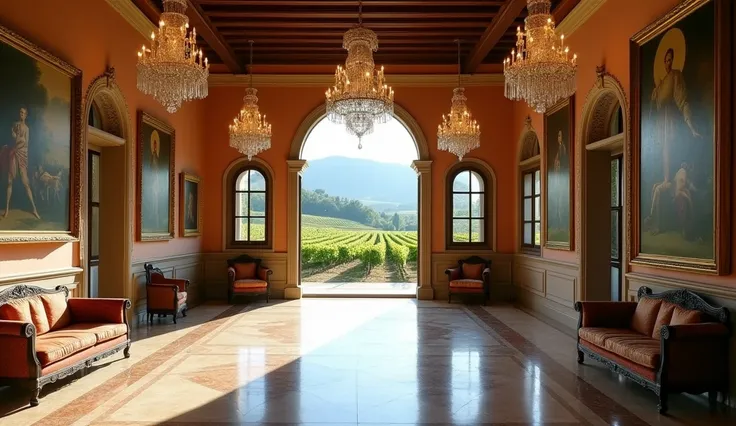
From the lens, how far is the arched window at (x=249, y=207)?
1152 centimetres

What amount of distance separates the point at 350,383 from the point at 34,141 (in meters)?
4.00

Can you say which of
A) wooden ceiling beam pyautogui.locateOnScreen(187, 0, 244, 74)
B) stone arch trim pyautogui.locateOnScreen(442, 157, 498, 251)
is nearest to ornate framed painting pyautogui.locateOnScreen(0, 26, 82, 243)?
wooden ceiling beam pyautogui.locateOnScreen(187, 0, 244, 74)

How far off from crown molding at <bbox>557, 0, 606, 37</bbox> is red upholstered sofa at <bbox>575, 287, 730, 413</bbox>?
13.7 ft

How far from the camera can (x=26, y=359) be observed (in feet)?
14.8

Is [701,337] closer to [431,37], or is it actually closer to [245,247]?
[431,37]

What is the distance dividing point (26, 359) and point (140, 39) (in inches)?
217

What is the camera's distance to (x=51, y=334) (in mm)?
5262

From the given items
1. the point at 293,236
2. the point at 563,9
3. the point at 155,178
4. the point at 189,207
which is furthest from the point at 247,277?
the point at 563,9

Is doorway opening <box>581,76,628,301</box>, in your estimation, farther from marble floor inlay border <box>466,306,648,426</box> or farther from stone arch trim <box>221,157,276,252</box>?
stone arch trim <box>221,157,276,252</box>

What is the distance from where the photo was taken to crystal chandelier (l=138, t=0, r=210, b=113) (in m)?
5.41

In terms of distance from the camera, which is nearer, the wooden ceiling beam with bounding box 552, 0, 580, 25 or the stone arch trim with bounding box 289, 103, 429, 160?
the wooden ceiling beam with bounding box 552, 0, 580, 25

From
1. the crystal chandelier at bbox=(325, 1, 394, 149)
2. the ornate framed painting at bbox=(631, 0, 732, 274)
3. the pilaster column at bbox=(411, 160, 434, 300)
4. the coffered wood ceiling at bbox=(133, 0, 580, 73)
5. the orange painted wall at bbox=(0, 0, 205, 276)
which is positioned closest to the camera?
the ornate framed painting at bbox=(631, 0, 732, 274)

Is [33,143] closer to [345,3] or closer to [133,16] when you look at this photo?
[133,16]

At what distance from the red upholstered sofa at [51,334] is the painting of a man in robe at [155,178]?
2.50 m
